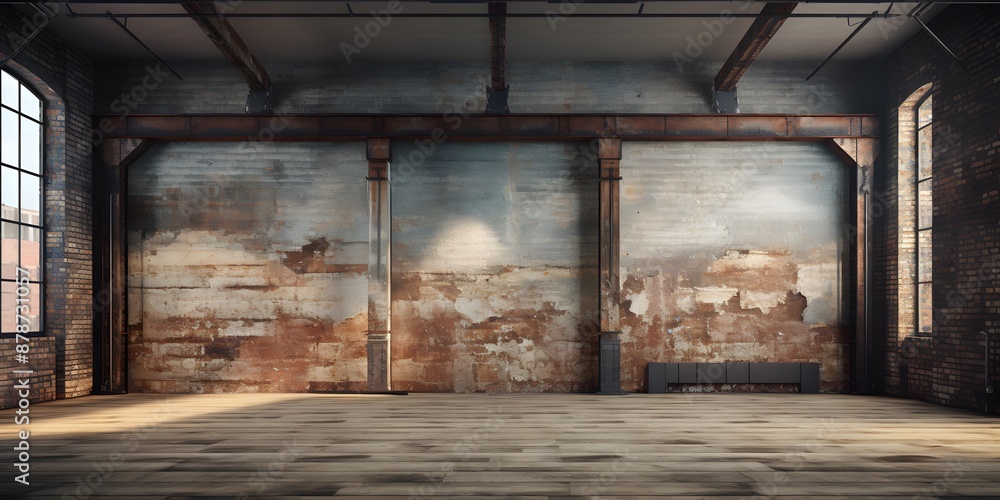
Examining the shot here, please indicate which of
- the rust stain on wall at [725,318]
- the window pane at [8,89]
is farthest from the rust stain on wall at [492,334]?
the window pane at [8,89]

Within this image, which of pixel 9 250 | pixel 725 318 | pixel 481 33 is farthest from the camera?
pixel 725 318

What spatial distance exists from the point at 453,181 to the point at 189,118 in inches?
184

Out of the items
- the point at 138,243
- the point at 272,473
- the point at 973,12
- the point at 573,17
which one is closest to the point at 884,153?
the point at 973,12

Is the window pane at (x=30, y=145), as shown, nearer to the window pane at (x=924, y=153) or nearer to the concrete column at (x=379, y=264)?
the concrete column at (x=379, y=264)

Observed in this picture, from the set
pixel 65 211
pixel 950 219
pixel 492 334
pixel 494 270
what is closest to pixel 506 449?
pixel 492 334

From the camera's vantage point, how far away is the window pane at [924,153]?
10.6 metres

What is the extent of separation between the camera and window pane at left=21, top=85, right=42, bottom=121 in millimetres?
9969

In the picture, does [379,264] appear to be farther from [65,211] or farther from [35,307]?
[35,307]

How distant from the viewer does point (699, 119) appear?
11.2 meters

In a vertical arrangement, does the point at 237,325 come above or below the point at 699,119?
below

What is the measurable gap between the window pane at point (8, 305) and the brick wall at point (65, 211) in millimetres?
571

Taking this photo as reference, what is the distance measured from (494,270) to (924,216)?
23.4 ft

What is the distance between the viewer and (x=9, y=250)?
9594 mm

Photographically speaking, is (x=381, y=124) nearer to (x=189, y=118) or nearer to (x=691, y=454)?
(x=189, y=118)
